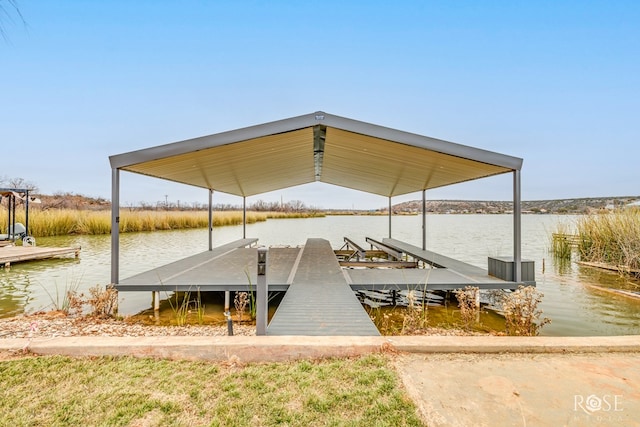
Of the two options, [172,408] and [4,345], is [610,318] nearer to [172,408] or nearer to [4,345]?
[172,408]

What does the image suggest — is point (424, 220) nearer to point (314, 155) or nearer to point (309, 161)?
point (309, 161)

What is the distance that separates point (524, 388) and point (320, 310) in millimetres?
2380

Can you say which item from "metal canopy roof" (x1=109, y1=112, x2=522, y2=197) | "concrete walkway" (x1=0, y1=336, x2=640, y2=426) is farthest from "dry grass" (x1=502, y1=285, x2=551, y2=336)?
"metal canopy roof" (x1=109, y1=112, x2=522, y2=197)

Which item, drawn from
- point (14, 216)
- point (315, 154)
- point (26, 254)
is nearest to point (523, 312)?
point (315, 154)

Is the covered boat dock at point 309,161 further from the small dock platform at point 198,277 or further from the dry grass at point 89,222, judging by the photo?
the dry grass at point 89,222

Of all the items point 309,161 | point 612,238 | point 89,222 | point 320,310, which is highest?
point 309,161

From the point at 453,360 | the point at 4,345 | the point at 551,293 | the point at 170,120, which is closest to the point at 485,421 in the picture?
the point at 453,360

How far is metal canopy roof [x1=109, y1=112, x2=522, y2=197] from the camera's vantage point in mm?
4633

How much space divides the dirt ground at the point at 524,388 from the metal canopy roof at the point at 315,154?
312 centimetres

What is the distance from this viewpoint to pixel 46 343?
2.68m

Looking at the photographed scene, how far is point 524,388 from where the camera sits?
6.89 feet

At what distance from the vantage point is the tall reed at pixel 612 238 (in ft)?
26.7

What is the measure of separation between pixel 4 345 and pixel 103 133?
13.9 m

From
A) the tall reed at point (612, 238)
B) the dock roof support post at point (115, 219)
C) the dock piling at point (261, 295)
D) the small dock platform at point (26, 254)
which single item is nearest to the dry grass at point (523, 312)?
the dock piling at point (261, 295)
